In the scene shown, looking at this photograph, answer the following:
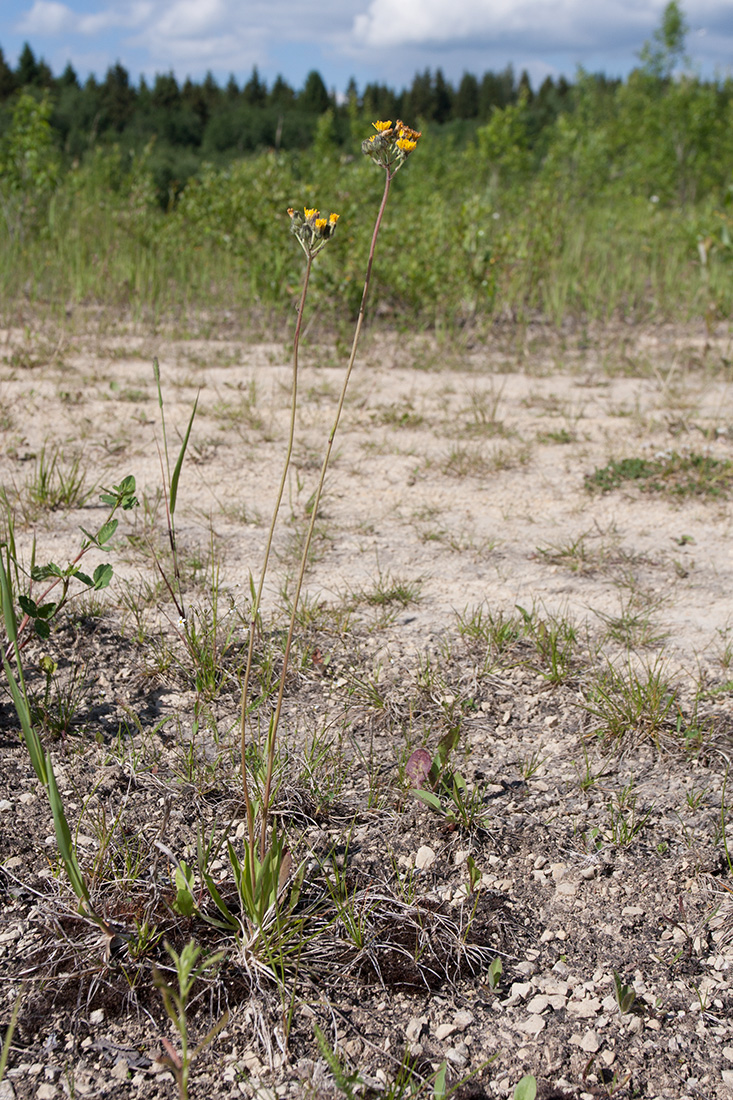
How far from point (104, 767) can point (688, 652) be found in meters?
1.57

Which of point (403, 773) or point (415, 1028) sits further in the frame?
point (403, 773)

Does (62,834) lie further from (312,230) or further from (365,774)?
(312,230)

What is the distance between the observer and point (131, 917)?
4.66 feet

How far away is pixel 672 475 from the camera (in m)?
3.43

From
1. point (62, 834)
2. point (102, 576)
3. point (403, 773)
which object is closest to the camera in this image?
point (62, 834)

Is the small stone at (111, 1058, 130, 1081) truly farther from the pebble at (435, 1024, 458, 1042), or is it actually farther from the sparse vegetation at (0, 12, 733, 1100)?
the pebble at (435, 1024, 458, 1042)

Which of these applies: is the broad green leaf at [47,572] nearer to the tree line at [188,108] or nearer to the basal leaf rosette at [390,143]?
the basal leaf rosette at [390,143]

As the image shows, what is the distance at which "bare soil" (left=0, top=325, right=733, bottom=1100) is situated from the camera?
1.27m

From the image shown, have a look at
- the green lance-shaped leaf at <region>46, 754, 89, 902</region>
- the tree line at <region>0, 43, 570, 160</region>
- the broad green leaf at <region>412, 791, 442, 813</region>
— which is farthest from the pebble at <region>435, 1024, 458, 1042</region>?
the tree line at <region>0, 43, 570, 160</region>

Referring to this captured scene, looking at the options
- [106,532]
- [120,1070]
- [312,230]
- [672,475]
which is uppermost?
[312,230]

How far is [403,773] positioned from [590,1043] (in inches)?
25.1

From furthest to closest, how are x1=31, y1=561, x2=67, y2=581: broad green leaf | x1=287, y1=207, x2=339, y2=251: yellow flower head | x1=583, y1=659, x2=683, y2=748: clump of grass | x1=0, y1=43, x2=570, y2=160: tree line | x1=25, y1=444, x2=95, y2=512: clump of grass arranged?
1. x1=0, y1=43, x2=570, y2=160: tree line
2. x1=25, y1=444, x2=95, y2=512: clump of grass
3. x1=583, y1=659, x2=683, y2=748: clump of grass
4. x1=31, y1=561, x2=67, y2=581: broad green leaf
5. x1=287, y1=207, x2=339, y2=251: yellow flower head

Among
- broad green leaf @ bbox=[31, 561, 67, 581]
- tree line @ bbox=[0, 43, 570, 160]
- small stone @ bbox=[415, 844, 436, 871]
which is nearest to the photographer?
small stone @ bbox=[415, 844, 436, 871]

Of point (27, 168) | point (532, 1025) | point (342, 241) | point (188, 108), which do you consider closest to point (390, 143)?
point (532, 1025)
